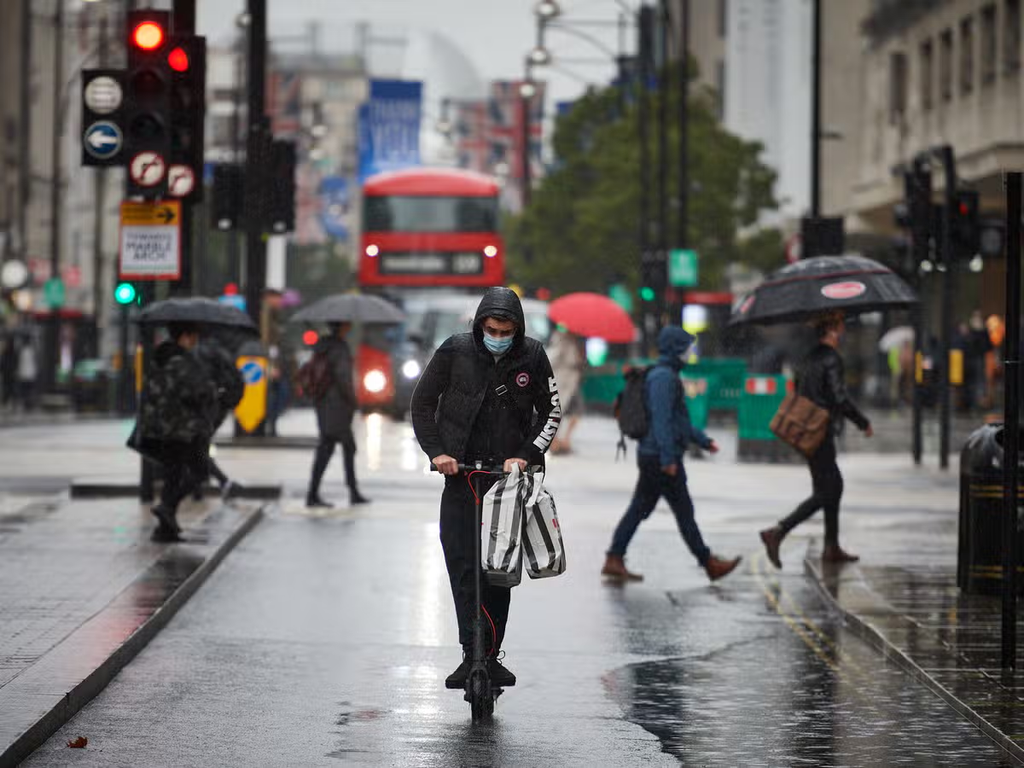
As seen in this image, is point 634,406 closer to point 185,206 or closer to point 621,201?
point 185,206

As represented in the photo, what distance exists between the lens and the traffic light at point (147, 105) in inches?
668

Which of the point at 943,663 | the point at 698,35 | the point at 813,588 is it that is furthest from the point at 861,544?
the point at 698,35

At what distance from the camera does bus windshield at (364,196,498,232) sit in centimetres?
4194

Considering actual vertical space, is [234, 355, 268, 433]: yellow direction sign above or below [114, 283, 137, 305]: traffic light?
below

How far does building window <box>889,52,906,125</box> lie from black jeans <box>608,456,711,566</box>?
4149cm

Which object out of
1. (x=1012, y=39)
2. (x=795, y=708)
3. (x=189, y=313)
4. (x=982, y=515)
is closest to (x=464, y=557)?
(x=795, y=708)

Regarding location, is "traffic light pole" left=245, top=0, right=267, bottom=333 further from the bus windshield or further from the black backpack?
the black backpack

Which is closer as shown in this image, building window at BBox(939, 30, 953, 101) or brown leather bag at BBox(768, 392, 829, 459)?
brown leather bag at BBox(768, 392, 829, 459)

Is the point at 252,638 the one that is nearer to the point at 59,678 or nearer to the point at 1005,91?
the point at 59,678

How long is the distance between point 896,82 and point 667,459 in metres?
42.5

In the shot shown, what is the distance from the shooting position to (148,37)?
1706 centimetres

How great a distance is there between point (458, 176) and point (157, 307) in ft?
85.9

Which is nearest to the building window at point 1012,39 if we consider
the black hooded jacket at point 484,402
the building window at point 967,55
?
the building window at point 967,55

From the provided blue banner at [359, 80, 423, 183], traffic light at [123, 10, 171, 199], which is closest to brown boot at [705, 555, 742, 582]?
traffic light at [123, 10, 171, 199]
